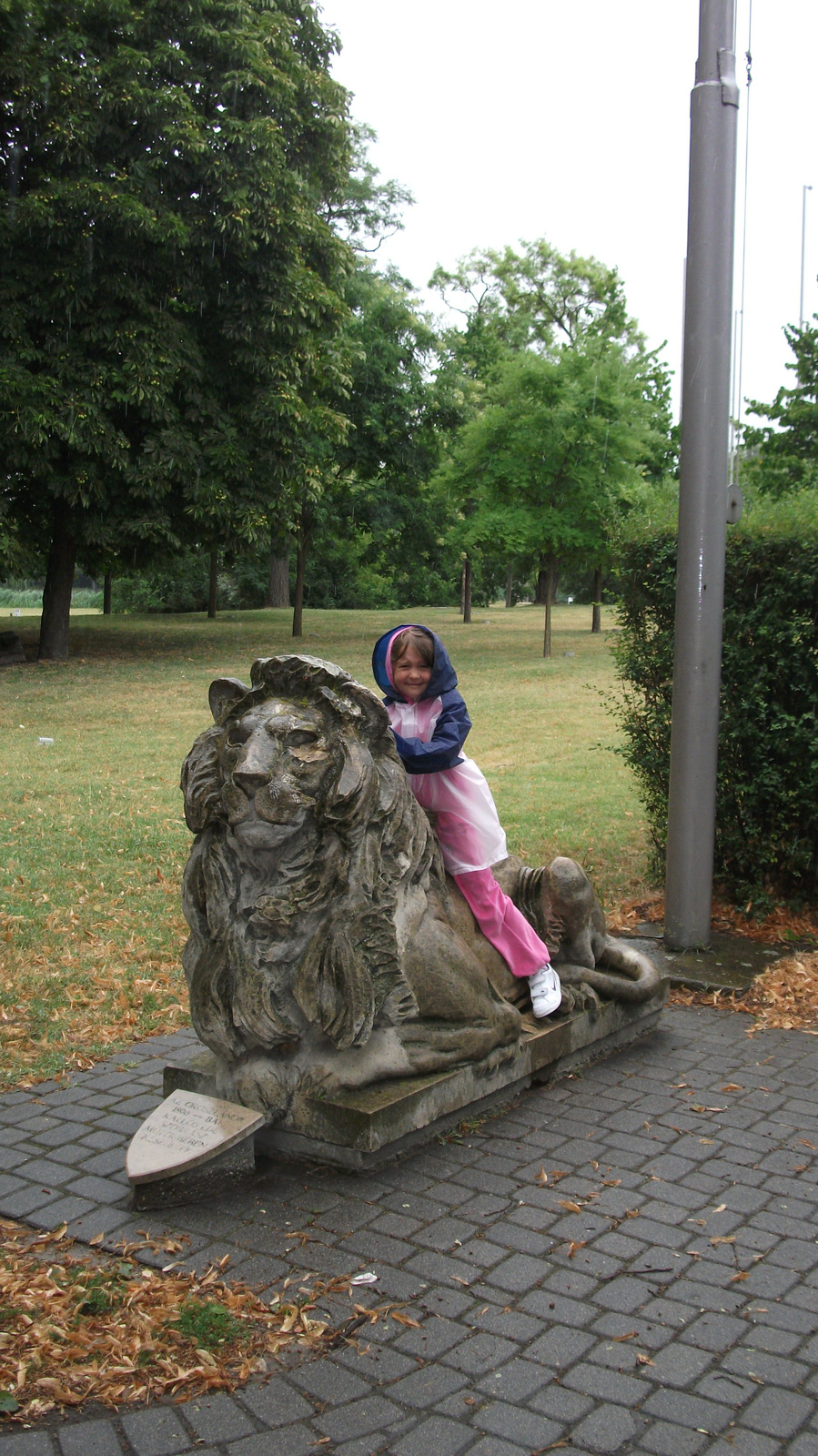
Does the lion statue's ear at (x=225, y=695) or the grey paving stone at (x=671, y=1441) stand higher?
the lion statue's ear at (x=225, y=695)

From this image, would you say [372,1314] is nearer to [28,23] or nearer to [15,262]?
[15,262]

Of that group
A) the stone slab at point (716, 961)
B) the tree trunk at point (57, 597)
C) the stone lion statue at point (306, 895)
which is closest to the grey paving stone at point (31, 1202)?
the stone lion statue at point (306, 895)

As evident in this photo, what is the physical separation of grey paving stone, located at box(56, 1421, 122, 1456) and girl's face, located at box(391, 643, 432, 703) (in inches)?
104

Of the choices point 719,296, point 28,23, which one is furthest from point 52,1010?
point 28,23

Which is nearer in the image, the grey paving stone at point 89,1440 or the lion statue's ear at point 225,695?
the grey paving stone at point 89,1440

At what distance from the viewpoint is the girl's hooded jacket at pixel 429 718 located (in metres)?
4.54

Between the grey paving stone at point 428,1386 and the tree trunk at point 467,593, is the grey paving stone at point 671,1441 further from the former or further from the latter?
the tree trunk at point 467,593

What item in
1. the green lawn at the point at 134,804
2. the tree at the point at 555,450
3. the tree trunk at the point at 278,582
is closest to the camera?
the green lawn at the point at 134,804

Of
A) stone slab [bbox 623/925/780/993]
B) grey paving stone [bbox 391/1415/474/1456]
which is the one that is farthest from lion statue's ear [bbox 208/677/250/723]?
→ stone slab [bbox 623/925/780/993]

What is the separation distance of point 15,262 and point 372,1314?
20.0 metres

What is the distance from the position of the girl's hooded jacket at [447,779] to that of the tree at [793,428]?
783 inches

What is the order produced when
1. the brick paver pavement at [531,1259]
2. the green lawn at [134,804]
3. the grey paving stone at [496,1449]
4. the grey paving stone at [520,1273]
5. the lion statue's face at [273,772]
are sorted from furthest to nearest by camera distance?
the green lawn at [134,804]
the lion statue's face at [273,772]
the grey paving stone at [520,1273]
the brick paver pavement at [531,1259]
the grey paving stone at [496,1449]

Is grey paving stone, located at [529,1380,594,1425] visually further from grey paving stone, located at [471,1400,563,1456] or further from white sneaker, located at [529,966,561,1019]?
white sneaker, located at [529,966,561,1019]

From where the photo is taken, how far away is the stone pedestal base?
4074 mm
